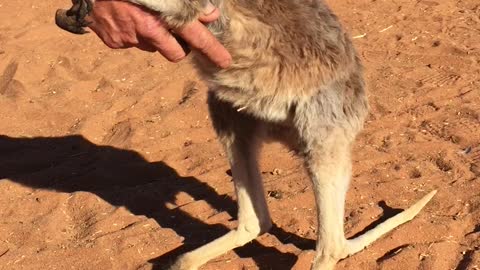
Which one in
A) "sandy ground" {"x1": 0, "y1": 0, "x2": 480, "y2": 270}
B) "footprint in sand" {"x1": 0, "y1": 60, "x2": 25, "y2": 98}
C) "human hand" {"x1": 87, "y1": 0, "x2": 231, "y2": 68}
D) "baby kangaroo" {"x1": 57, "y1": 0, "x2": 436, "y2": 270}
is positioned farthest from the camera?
"footprint in sand" {"x1": 0, "y1": 60, "x2": 25, "y2": 98}

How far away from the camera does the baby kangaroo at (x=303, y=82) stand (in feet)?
10.1

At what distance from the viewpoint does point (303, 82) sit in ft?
10.2

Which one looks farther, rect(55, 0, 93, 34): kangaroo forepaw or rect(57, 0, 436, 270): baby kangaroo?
rect(57, 0, 436, 270): baby kangaroo

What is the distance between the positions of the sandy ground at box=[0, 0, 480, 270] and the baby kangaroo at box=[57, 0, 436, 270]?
0.46 metres

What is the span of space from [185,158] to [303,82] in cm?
156

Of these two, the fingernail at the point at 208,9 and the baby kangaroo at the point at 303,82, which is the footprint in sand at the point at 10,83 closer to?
the baby kangaroo at the point at 303,82

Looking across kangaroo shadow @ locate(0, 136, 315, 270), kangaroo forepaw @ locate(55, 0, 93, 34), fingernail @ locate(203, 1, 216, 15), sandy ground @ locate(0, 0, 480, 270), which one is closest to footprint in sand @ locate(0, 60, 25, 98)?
sandy ground @ locate(0, 0, 480, 270)

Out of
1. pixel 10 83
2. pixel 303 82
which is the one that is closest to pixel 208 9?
pixel 303 82

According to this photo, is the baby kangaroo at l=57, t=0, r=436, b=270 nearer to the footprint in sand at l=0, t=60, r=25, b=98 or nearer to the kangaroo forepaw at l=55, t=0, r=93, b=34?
the kangaroo forepaw at l=55, t=0, r=93, b=34

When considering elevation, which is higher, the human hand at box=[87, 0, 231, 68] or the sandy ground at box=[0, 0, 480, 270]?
the human hand at box=[87, 0, 231, 68]

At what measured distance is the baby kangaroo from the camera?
3.06m

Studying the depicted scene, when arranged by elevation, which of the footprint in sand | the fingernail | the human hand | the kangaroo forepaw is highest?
the fingernail

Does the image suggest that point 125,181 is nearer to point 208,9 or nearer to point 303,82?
point 303,82

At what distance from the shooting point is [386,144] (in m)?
4.46
